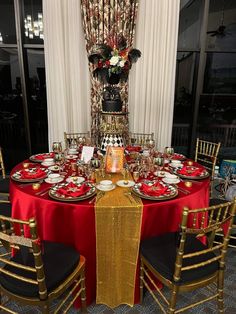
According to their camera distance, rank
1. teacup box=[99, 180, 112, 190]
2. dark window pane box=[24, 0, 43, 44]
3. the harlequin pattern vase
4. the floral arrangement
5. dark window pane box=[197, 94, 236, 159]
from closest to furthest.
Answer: teacup box=[99, 180, 112, 190] < the floral arrangement < the harlequin pattern vase < dark window pane box=[24, 0, 43, 44] < dark window pane box=[197, 94, 236, 159]

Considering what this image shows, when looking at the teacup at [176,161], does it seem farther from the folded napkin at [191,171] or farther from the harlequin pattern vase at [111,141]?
the harlequin pattern vase at [111,141]

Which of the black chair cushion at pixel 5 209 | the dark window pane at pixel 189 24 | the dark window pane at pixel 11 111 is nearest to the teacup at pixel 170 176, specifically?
the black chair cushion at pixel 5 209

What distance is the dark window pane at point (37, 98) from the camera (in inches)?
151

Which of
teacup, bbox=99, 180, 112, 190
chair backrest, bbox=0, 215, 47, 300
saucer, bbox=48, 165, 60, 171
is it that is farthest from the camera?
saucer, bbox=48, 165, 60, 171

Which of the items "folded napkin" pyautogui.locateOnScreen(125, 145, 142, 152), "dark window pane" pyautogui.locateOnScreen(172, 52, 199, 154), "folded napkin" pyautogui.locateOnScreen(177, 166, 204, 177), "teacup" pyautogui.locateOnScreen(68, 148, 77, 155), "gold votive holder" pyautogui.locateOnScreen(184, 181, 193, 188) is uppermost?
"dark window pane" pyautogui.locateOnScreen(172, 52, 199, 154)

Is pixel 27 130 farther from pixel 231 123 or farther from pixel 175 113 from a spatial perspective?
pixel 231 123

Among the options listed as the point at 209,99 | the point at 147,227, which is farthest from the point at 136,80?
the point at 147,227

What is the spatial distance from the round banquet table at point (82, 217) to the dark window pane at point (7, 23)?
286 centimetres

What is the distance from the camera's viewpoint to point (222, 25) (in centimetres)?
375

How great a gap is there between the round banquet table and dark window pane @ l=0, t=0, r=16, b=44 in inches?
112

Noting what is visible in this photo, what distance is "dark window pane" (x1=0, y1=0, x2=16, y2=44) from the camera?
353cm

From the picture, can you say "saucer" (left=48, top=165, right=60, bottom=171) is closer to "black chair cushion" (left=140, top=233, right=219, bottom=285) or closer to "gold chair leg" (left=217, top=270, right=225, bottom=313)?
"black chair cushion" (left=140, top=233, right=219, bottom=285)

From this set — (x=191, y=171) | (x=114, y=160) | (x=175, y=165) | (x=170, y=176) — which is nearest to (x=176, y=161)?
(x=175, y=165)

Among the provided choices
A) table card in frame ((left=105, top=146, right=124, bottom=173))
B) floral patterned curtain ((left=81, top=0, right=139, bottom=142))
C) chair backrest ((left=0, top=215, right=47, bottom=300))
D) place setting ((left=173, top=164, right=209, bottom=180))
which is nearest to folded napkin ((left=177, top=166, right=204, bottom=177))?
place setting ((left=173, top=164, right=209, bottom=180))
